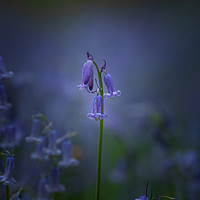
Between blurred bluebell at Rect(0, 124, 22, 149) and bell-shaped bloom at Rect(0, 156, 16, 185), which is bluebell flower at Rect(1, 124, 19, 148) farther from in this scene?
bell-shaped bloom at Rect(0, 156, 16, 185)

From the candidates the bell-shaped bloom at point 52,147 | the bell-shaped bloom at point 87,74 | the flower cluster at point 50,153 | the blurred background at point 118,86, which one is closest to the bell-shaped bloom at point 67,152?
the flower cluster at point 50,153

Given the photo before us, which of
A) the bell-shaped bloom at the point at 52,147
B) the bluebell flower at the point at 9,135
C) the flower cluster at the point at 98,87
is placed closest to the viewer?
the flower cluster at the point at 98,87

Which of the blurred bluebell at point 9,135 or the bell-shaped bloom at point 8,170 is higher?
the blurred bluebell at point 9,135

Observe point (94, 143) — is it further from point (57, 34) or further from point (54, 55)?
point (57, 34)

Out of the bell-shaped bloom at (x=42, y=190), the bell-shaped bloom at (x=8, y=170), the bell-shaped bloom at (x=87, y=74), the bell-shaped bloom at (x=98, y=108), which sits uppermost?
the bell-shaped bloom at (x=87, y=74)

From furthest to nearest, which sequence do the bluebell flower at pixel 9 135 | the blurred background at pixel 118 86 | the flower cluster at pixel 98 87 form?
the blurred background at pixel 118 86, the bluebell flower at pixel 9 135, the flower cluster at pixel 98 87

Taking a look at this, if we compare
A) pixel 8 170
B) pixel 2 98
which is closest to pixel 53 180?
pixel 8 170

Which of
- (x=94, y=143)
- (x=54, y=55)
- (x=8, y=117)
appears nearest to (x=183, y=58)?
(x=54, y=55)

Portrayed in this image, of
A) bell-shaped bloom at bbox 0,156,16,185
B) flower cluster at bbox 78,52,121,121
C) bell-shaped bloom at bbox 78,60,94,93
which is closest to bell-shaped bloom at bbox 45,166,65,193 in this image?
bell-shaped bloom at bbox 0,156,16,185

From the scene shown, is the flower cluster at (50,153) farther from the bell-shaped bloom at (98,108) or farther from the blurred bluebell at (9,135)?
the bell-shaped bloom at (98,108)
